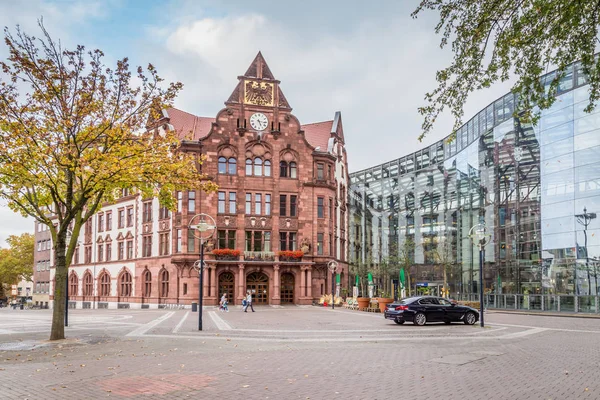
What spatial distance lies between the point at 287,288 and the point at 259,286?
2826 millimetres

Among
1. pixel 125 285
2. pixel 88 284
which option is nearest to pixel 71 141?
pixel 125 285

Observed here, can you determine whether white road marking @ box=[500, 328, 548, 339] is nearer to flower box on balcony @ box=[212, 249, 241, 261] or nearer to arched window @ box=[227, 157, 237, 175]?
flower box on balcony @ box=[212, 249, 241, 261]

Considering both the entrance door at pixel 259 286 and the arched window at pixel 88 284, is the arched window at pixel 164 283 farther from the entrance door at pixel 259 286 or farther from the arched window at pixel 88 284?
the arched window at pixel 88 284

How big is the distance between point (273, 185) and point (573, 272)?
90.5 feet

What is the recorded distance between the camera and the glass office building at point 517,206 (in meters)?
42.5

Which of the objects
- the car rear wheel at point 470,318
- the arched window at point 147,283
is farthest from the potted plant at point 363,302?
the arched window at point 147,283

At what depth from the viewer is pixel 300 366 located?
531 inches

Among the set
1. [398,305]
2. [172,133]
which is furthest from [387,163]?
[172,133]

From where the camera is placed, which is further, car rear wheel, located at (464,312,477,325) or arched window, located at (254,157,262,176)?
arched window, located at (254,157,262,176)

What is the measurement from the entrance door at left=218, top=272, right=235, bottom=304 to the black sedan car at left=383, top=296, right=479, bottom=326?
95.7 feet

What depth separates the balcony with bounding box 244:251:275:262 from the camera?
55.2 m

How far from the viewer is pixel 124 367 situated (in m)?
13.4

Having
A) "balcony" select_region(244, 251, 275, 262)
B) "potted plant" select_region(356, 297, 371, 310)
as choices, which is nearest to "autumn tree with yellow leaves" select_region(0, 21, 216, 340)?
"potted plant" select_region(356, 297, 371, 310)

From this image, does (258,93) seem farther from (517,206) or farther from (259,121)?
(517,206)
